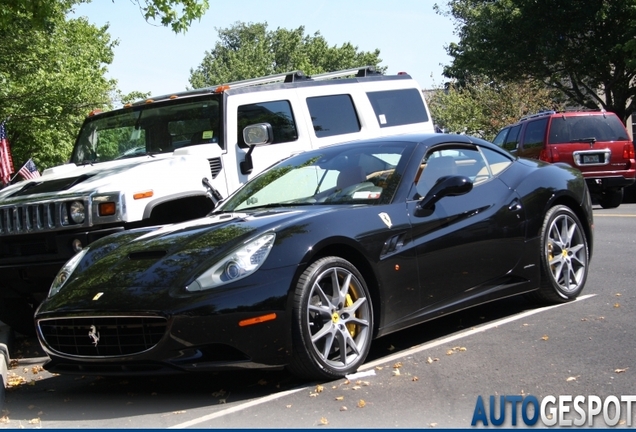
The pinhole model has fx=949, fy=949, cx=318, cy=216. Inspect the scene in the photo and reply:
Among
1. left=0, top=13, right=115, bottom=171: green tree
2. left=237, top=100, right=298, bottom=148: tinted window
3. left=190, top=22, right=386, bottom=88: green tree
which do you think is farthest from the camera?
left=190, top=22, right=386, bottom=88: green tree

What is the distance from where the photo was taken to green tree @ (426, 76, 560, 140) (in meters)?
53.2

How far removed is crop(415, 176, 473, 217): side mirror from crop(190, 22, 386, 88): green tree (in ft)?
213

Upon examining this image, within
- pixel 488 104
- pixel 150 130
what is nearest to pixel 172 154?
pixel 150 130

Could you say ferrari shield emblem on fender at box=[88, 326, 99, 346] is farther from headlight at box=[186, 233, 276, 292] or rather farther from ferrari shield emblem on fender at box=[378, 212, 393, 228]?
ferrari shield emblem on fender at box=[378, 212, 393, 228]

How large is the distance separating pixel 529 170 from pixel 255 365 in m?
3.28

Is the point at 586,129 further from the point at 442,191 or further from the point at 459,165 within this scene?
the point at 442,191

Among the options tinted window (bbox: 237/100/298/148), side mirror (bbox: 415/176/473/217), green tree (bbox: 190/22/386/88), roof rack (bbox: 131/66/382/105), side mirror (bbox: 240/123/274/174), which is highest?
green tree (bbox: 190/22/386/88)

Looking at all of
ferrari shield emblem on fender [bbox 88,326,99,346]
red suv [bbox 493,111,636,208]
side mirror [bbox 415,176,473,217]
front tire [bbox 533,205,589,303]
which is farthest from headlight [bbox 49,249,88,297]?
red suv [bbox 493,111,636,208]

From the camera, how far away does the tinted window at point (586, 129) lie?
18.7m

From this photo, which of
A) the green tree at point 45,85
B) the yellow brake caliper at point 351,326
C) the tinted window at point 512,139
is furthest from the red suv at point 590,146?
the green tree at point 45,85

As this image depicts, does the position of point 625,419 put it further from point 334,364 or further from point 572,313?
point 572,313

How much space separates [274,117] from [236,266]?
4576 mm

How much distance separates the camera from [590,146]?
61.5ft

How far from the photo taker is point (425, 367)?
579 centimetres
